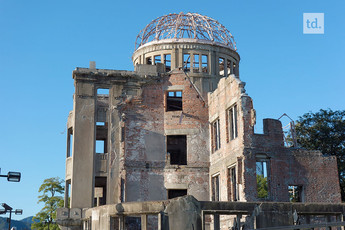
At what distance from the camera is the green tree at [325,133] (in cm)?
3266

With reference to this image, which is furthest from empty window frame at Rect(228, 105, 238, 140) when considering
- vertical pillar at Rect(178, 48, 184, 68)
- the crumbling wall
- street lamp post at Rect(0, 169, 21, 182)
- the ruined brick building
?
street lamp post at Rect(0, 169, 21, 182)

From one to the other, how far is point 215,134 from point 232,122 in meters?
2.47

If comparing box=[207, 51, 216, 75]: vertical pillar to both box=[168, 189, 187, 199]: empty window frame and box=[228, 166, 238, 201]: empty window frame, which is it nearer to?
box=[168, 189, 187, 199]: empty window frame

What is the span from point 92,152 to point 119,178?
6.62 feet

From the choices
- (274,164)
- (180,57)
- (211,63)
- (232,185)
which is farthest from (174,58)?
(274,164)

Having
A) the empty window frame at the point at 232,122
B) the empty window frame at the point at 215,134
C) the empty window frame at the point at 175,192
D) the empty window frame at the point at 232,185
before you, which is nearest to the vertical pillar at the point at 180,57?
the empty window frame at the point at 215,134

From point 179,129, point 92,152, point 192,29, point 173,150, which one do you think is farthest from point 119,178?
point 192,29

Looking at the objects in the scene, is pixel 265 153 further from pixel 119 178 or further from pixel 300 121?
pixel 300 121

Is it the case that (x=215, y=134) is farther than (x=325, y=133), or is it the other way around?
(x=325, y=133)

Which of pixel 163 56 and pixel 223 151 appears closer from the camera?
pixel 223 151

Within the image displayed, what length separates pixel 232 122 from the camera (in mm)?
24781

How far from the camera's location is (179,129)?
27688mm

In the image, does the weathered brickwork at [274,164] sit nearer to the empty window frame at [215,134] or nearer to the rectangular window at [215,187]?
the rectangular window at [215,187]

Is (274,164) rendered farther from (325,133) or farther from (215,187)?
(325,133)
